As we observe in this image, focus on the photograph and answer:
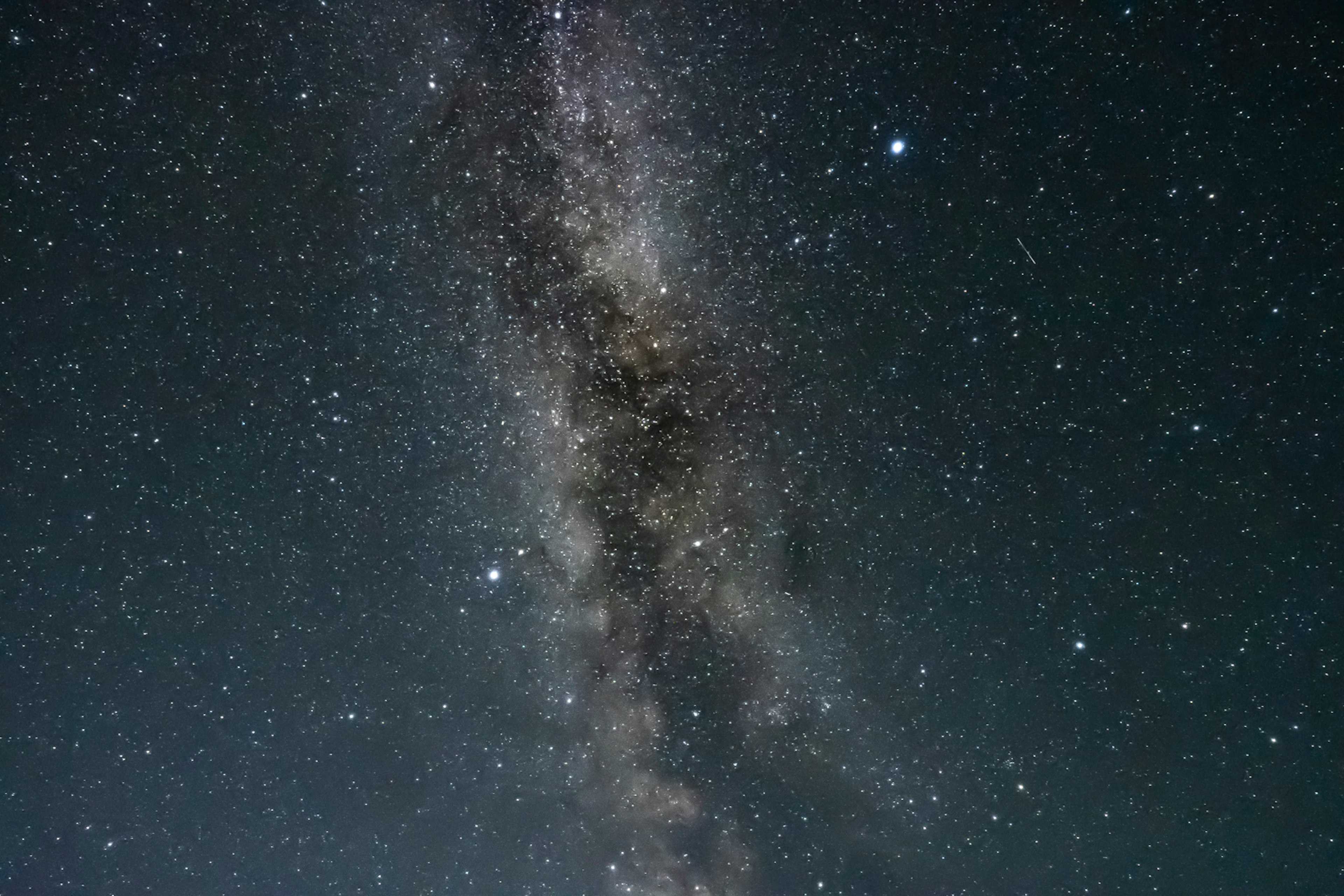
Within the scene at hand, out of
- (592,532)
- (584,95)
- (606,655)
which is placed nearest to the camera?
(584,95)

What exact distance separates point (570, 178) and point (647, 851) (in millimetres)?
2540

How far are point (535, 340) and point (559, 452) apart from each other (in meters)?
0.37

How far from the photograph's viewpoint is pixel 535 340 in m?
2.12

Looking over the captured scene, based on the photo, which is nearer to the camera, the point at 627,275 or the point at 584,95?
the point at 584,95

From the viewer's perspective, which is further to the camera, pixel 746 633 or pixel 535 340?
pixel 746 633

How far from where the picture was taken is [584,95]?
1834 mm

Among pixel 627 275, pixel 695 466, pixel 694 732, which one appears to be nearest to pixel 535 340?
pixel 627 275

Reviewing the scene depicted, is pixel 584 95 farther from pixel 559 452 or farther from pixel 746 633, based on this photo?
pixel 746 633

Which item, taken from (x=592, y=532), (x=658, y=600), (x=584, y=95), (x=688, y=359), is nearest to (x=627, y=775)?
(x=658, y=600)

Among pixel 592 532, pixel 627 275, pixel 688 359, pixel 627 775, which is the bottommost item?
pixel 627 775

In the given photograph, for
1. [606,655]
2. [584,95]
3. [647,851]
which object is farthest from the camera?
[647,851]

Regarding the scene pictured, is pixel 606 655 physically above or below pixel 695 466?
below

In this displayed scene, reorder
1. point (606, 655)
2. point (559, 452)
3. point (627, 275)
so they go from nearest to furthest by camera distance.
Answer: point (627, 275)
point (559, 452)
point (606, 655)

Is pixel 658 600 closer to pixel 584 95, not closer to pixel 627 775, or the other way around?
pixel 627 775
